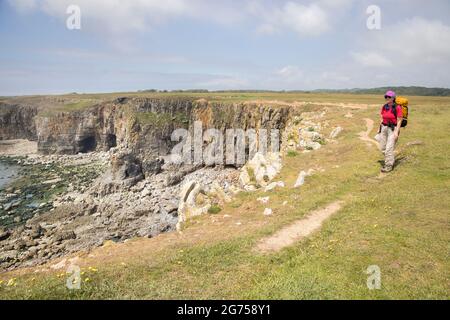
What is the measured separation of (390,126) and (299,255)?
40.2 feet

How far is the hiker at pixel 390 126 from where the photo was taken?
60.3 ft

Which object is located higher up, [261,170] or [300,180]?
[300,180]

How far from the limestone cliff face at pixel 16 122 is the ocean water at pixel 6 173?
4883cm

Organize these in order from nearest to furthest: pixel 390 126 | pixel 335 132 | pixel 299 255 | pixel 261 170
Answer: pixel 299 255 < pixel 390 126 < pixel 261 170 < pixel 335 132

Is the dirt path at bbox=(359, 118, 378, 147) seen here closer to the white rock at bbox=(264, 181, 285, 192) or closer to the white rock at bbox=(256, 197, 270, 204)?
the white rock at bbox=(264, 181, 285, 192)

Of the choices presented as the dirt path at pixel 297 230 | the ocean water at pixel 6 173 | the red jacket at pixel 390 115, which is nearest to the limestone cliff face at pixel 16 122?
the ocean water at pixel 6 173

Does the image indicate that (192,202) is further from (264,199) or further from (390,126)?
(390,126)

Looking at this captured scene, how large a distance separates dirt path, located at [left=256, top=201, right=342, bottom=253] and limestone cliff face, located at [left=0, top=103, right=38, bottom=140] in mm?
156683

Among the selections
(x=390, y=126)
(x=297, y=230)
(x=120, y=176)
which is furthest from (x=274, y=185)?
(x=120, y=176)

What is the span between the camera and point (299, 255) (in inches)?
451

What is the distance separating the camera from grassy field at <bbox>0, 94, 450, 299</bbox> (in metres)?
9.10

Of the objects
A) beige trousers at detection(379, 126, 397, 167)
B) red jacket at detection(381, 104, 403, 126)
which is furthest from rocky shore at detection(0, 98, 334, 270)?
red jacket at detection(381, 104, 403, 126)

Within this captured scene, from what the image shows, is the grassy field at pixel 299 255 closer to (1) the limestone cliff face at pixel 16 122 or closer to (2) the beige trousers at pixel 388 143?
(2) the beige trousers at pixel 388 143
